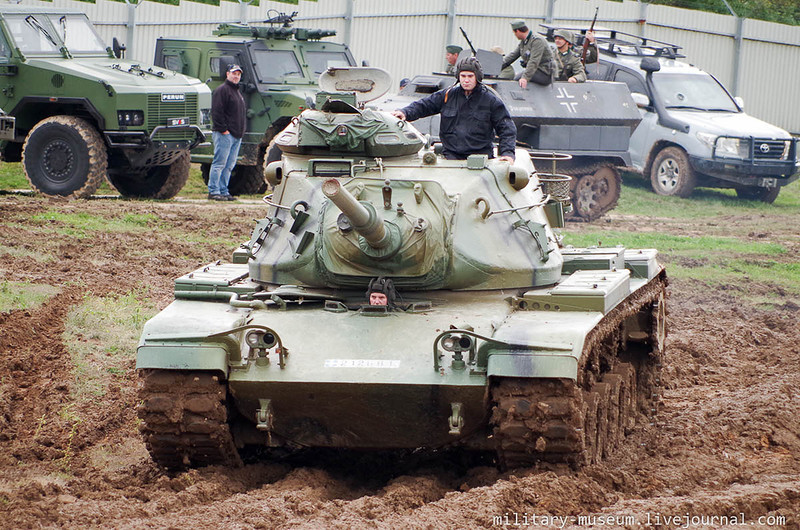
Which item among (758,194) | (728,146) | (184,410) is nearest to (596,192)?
(728,146)

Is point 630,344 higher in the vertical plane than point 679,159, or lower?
lower

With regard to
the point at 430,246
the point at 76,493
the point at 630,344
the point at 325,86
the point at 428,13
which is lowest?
the point at 76,493

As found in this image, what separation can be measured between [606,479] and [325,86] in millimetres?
4128

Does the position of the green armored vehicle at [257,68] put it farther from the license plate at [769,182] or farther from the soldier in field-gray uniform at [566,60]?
the license plate at [769,182]

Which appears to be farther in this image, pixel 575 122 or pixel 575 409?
pixel 575 122

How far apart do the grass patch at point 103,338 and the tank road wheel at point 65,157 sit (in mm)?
4541

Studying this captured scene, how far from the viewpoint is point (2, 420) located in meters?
8.64

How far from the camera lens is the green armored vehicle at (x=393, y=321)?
705cm

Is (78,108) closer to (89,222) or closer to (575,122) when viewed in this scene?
(89,222)

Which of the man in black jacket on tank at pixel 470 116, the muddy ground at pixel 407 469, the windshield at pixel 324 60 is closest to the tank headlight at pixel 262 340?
the muddy ground at pixel 407 469

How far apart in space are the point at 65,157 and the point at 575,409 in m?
11.6

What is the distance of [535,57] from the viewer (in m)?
19.3

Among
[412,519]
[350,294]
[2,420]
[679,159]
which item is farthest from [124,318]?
[679,159]

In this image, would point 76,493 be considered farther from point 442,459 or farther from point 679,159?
point 679,159
